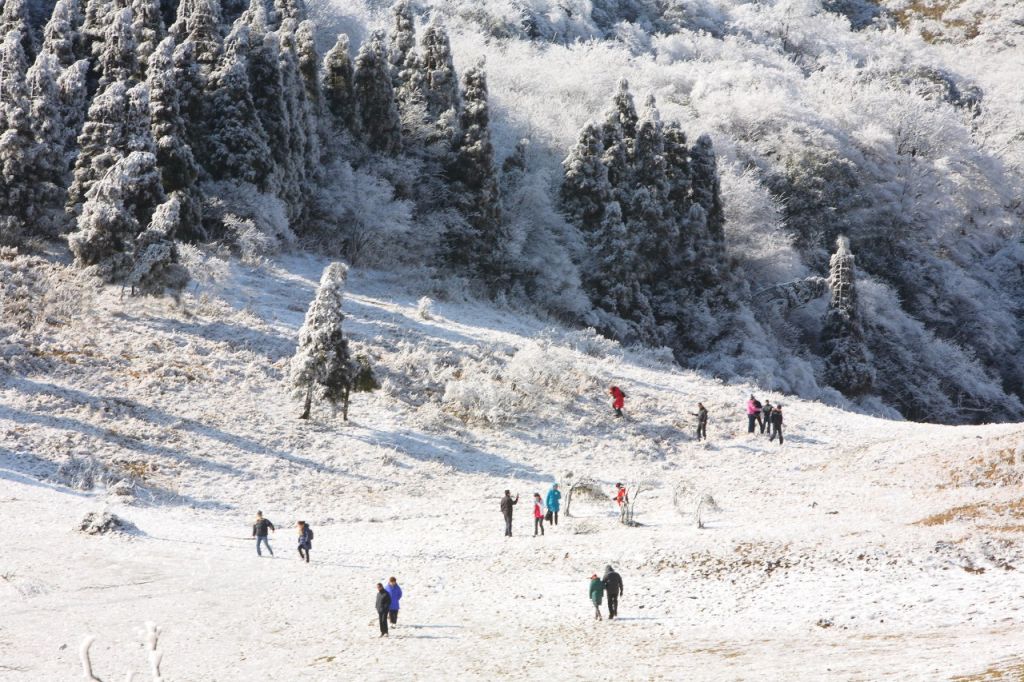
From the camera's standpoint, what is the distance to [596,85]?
251 feet

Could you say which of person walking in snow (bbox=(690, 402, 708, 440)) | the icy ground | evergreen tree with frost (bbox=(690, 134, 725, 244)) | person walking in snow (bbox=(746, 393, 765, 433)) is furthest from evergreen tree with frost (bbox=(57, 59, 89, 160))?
evergreen tree with frost (bbox=(690, 134, 725, 244))

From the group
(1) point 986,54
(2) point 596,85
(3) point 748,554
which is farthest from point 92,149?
(1) point 986,54

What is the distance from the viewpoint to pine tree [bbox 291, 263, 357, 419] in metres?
30.7

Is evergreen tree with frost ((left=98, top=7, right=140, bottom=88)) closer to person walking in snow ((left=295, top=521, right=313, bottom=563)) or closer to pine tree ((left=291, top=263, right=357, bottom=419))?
pine tree ((left=291, top=263, right=357, bottom=419))

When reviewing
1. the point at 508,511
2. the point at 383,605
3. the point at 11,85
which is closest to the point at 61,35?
the point at 11,85

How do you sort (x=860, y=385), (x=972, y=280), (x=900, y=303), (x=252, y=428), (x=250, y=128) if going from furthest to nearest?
(x=972, y=280)
(x=900, y=303)
(x=860, y=385)
(x=250, y=128)
(x=252, y=428)

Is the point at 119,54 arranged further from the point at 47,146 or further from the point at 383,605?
the point at 383,605

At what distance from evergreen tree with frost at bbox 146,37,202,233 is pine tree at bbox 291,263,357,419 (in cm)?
1247

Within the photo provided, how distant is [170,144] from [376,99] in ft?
45.6

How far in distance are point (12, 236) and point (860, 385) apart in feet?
144

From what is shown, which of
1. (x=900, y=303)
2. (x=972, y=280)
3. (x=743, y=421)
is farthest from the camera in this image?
(x=972, y=280)

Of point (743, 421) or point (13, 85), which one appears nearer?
point (743, 421)

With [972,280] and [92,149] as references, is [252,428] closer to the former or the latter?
[92,149]

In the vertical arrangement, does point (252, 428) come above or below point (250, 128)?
below
